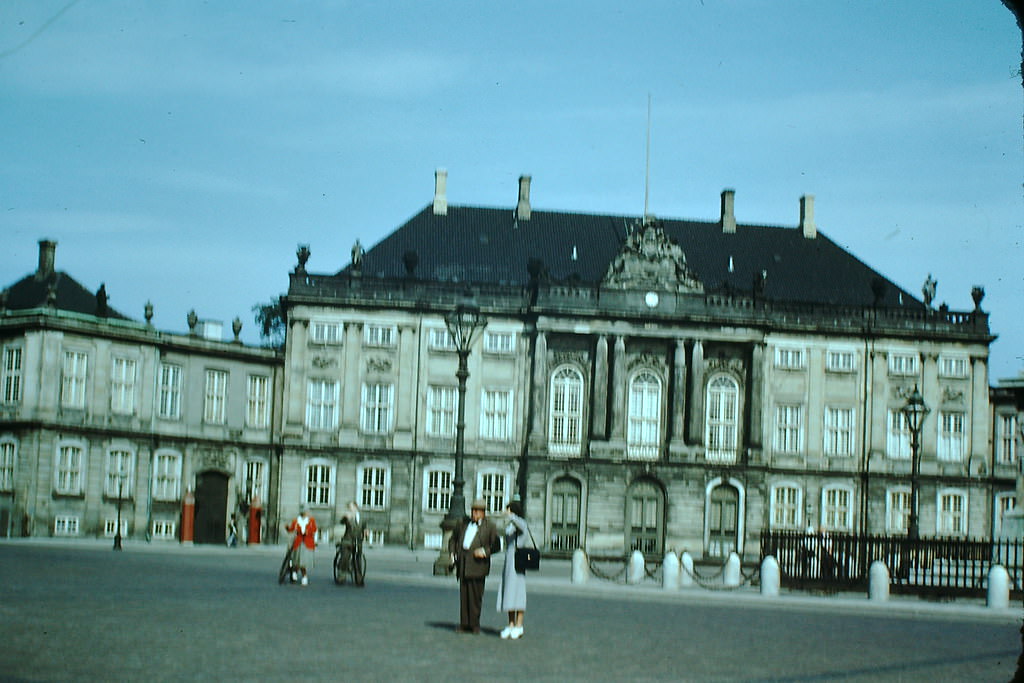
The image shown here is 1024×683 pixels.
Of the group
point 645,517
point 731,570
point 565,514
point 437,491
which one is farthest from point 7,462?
point 731,570

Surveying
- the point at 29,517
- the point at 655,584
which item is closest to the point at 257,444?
the point at 29,517

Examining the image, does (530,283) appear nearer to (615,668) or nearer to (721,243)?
(721,243)

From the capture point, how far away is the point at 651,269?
61438 millimetres

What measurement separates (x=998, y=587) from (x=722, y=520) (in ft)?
95.1

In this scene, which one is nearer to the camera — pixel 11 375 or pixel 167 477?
pixel 11 375

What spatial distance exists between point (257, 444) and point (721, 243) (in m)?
21.8

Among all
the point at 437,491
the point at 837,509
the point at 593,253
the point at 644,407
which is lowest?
the point at 837,509

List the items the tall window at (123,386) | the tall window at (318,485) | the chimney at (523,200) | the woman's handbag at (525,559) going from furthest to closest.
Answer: the chimney at (523,200)
the tall window at (318,485)
the tall window at (123,386)
the woman's handbag at (525,559)

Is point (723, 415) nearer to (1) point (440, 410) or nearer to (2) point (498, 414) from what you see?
(2) point (498, 414)

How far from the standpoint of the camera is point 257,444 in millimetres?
61812

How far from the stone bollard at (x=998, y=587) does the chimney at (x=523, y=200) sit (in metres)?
37.8

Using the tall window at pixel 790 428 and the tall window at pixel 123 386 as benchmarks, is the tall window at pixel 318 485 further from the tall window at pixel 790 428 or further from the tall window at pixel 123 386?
the tall window at pixel 790 428

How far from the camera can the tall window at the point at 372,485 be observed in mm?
61234

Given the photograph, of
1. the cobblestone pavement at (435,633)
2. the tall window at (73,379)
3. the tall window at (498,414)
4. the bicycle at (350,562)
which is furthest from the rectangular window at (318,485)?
the bicycle at (350,562)
